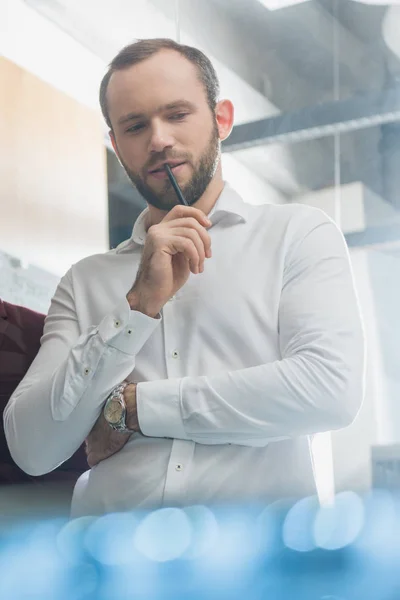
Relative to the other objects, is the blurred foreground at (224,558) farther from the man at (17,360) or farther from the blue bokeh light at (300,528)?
the man at (17,360)

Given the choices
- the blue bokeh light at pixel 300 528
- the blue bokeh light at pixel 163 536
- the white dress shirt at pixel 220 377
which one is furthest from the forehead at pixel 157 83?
the blue bokeh light at pixel 300 528

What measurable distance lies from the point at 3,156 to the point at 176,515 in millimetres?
1195

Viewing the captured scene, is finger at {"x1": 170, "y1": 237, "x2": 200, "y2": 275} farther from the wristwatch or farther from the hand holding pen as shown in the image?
the wristwatch

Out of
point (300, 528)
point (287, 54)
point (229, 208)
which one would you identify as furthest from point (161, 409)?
point (287, 54)

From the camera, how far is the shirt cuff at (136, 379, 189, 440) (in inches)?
46.8

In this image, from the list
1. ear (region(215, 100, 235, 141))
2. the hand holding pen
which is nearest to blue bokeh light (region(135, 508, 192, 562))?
the hand holding pen

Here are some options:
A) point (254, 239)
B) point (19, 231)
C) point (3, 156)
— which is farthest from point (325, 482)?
point (3, 156)

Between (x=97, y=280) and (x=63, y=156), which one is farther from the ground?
(x=63, y=156)

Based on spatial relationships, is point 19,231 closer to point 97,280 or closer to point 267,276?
point 97,280

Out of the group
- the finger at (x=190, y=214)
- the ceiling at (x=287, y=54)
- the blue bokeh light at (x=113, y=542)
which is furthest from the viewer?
the ceiling at (x=287, y=54)

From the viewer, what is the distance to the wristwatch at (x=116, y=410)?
1215 millimetres

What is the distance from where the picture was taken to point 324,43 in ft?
5.67

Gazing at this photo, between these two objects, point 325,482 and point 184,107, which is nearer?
point 325,482

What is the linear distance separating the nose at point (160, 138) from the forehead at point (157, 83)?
4 centimetres
